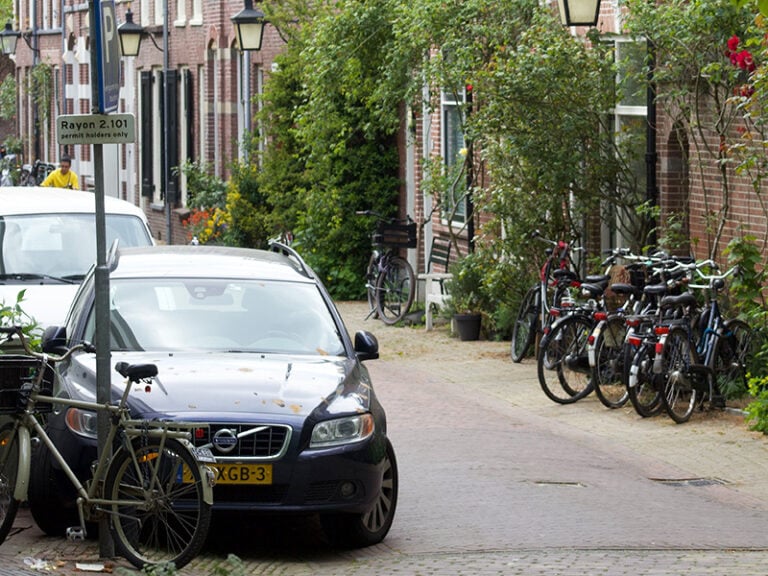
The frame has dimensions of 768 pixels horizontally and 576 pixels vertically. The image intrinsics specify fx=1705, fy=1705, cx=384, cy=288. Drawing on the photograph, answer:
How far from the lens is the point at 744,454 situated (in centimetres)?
1192

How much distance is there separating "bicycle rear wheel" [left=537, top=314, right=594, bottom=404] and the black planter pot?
4255 mm

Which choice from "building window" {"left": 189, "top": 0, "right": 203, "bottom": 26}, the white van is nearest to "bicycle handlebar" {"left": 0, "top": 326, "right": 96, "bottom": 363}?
the white van

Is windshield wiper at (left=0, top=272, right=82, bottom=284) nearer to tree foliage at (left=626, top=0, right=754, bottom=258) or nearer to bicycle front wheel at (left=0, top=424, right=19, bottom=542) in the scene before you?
tree foliage at (left=626, top=0, right=754, bottom=258)

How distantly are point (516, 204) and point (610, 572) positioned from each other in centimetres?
960

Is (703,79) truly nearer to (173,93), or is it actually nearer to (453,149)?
(453,149)

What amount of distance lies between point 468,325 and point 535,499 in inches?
361

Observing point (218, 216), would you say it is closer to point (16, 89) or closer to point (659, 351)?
point (659, 351)

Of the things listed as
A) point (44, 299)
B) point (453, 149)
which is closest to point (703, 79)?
point (44, 299)

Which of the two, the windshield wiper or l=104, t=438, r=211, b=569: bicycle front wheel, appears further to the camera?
the windshield wiper

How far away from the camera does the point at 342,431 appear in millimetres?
8266

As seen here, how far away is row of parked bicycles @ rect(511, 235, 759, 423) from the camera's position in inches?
522

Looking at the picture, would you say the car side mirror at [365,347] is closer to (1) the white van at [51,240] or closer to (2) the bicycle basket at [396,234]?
(1) the white van at [51,240]

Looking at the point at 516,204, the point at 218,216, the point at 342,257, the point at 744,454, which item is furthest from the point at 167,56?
the point at 744,454

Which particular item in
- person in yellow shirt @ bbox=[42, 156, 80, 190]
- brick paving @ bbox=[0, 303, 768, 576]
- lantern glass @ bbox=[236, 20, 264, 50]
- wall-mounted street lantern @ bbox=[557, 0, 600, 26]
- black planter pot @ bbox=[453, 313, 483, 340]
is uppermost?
lantern glass @ bbox=[236, 20, 264, 50]
